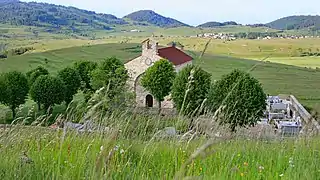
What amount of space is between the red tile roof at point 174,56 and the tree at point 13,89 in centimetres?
1742

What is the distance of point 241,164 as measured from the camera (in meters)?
4.71

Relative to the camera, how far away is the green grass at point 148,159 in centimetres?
391

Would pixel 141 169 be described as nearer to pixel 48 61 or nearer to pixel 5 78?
pixel 5 78

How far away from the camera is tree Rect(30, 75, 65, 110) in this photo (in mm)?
51172

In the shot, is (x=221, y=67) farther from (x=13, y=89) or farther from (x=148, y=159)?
(x=148, y=159)

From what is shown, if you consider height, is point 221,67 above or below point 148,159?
Answer: below

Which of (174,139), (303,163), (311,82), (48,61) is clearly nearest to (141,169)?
(174,139)

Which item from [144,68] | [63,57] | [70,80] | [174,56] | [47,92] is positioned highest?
[174,56]

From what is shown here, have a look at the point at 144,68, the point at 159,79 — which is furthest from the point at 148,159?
the point at 144,68

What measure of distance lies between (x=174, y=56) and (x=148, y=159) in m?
54.1

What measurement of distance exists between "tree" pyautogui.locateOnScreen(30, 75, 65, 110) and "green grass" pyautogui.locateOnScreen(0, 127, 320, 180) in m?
46.8

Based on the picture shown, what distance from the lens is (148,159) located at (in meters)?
4.37

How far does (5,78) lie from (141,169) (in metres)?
52.3

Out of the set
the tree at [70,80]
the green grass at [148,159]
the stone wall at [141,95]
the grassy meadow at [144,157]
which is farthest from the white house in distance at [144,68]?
the green grass at [148,159]
